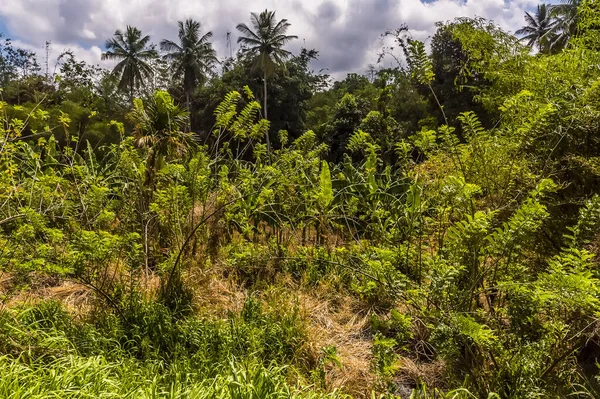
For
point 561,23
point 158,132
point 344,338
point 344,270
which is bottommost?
point 344,338

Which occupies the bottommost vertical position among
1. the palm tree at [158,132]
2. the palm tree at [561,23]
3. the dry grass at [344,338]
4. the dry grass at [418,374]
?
the dry grass at [418,374]

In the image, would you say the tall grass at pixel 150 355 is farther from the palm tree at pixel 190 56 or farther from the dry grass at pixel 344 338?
the palm tree at pixel 190 56

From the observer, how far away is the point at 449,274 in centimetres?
217

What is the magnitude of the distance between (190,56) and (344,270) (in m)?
25.2

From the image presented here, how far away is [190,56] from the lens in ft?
84.7

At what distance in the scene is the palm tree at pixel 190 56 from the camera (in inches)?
1017

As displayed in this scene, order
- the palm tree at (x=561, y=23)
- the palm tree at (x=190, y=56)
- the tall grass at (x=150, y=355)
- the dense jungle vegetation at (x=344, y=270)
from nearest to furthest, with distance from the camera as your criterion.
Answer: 1. the tall grass at (x=150, y=355)
2. the dense jungle vegetation at (x=344, y=270)
3. the palm tree at (x=561, y=23)
4. the palm tree at (x=190, y=56)

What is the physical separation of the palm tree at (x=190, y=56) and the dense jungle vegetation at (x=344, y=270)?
75.0ft

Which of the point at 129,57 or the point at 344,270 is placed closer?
the point at 344,270

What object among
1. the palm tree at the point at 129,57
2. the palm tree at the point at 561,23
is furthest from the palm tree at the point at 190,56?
the palm tree at the point at 561,23

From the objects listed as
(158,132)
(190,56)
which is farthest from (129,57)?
(158,132)

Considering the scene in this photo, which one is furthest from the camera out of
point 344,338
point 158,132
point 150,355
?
point 158,132

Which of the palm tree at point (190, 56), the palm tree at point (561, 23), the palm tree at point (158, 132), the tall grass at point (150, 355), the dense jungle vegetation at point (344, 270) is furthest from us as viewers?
the palm tree at point (190, 56)

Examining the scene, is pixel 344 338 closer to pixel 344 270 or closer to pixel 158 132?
pixel 344 270
